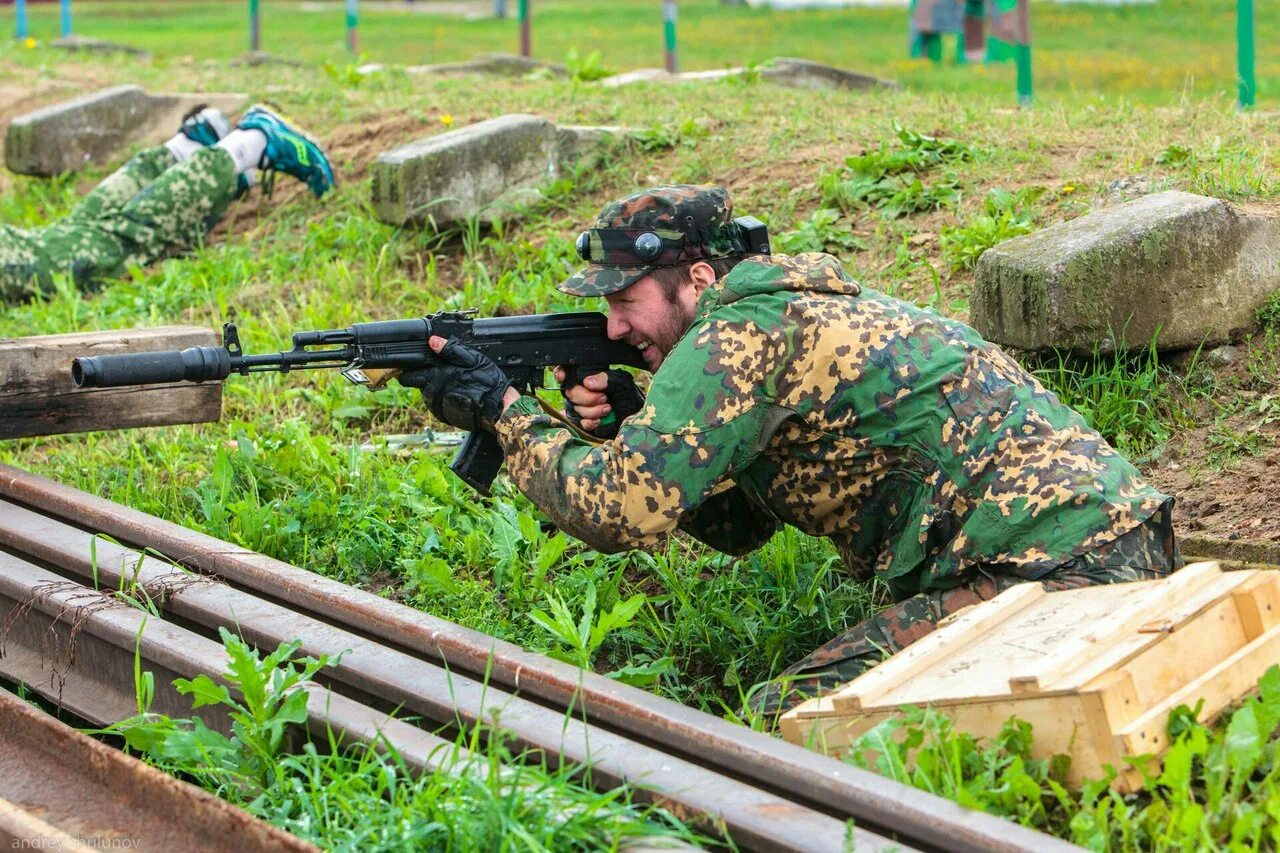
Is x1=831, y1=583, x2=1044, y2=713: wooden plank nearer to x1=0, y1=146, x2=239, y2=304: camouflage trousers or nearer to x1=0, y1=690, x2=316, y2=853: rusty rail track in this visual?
x1=0, y1=690, x2=316, y2=853: rusty rail track

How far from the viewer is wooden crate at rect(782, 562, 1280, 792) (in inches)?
106

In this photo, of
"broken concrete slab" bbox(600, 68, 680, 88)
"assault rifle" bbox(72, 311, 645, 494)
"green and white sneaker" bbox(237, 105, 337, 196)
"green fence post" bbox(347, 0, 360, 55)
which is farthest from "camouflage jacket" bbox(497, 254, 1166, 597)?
"green fence post" bbox(347, 0, 360, 55)

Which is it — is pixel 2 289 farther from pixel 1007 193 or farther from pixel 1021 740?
pixel 1021 740

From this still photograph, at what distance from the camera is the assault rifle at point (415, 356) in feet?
11.9

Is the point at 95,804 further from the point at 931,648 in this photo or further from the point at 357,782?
the point at 931,648

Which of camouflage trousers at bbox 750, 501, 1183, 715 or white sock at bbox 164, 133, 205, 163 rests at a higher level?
white sock at bbox 164, 133, 205, 163

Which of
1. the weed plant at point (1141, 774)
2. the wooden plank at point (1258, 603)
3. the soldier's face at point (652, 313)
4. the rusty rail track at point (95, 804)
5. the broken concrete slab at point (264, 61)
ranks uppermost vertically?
the broken concrete slab at point (264, 61)

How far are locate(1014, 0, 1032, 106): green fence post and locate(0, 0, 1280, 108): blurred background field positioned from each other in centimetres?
198

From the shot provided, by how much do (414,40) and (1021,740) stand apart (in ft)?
64.0

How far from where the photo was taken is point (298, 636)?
3.46 meters

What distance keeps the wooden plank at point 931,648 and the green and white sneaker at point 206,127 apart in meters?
6.09

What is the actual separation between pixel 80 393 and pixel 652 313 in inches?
83.7

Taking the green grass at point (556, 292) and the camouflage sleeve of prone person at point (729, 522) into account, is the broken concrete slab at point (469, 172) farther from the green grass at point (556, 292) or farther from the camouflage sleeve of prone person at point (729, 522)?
the camouflage sleeve of prone person at point (729, 522)

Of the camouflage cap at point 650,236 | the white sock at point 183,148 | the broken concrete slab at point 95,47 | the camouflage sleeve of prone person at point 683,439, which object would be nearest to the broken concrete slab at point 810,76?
the white sock at point 183,148
